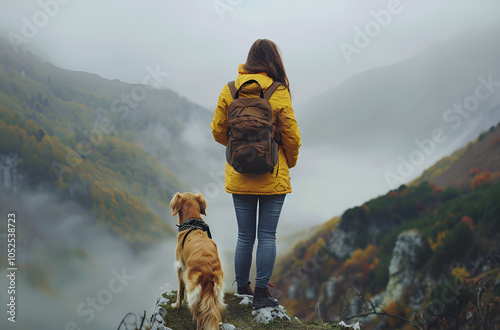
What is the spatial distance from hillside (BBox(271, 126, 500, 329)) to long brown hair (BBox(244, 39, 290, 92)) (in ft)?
34.1

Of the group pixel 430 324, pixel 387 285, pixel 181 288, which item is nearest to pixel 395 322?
pixel 387 285

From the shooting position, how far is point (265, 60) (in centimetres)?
375

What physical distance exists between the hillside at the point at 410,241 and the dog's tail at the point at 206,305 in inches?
392

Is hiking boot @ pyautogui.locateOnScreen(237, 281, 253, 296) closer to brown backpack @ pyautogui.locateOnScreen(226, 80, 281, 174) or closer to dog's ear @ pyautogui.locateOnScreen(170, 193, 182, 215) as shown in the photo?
dog's ear @ pyautogui.locateOnScreen(170, 193, 182, 215)

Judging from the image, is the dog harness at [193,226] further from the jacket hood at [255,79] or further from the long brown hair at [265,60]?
the long brown hair at [265,60]

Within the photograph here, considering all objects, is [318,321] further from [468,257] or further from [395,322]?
[468,257]

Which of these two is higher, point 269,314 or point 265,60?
point 265,60

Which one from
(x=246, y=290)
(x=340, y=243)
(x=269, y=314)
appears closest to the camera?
(x=269, y=314)

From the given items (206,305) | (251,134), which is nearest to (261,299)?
A: (206,305)

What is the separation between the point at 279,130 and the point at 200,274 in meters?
1.49

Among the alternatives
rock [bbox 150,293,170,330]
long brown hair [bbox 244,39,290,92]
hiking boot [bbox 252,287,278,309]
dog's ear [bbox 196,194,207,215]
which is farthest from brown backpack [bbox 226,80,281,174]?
rock [bbox 150,293,170,330]

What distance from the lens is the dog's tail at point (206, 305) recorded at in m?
3.42

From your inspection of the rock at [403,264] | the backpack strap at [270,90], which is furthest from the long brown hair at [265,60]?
the rock at [403,264]

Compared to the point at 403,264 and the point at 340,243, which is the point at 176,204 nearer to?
the point at 340,243
